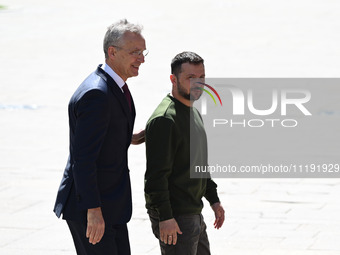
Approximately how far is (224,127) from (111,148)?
839 cm

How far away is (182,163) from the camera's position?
4.75m

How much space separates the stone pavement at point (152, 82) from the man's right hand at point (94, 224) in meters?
2.78

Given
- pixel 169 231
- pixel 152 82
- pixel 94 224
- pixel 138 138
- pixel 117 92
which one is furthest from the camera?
pixel 152 82

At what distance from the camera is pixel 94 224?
429 centimetres

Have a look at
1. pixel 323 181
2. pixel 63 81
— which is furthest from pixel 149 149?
pixel 63 81

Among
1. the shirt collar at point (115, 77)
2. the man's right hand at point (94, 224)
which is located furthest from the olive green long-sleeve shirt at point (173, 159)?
the man's right hand at point (94, 224)

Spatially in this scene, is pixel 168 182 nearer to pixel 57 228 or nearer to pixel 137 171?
pixel 57 228

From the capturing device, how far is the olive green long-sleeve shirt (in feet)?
15.2

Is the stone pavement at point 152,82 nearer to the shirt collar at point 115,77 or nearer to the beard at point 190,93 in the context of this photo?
the beard at point 190,93

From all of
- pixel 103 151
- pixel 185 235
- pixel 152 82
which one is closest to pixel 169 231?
pixel 185 235

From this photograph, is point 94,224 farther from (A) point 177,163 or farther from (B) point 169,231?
(A) point 177,163

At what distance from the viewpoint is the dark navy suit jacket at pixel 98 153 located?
4.27 meters

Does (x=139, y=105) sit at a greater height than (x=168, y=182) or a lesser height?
lesser

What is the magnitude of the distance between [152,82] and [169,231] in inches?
502
